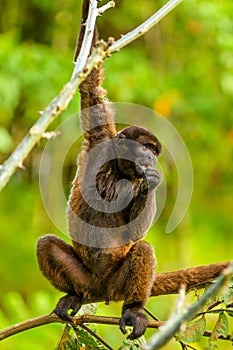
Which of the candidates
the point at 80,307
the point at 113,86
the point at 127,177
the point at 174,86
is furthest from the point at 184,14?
the point at 80,307

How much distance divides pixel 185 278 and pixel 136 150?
0.93 m

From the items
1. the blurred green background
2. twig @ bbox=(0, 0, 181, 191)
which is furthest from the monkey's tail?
the blurred green background

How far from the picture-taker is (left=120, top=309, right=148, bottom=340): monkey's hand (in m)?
4.41

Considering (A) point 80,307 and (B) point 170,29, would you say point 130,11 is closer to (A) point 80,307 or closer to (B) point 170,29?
(B) point 170,29

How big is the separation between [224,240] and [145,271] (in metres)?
7.14

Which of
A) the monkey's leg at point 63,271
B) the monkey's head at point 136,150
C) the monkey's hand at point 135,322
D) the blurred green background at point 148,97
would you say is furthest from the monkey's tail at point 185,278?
the blurred green background at point 148,97

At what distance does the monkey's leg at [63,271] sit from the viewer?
4.88 metres

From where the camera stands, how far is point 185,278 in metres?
4.69

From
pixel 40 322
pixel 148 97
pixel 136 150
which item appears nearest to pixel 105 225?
pixel 136 150

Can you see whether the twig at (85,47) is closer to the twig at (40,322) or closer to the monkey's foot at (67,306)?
the twig at (40,322)

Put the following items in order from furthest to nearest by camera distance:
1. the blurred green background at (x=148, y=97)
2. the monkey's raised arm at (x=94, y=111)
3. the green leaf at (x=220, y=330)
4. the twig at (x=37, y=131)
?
the blurred green background at (x=148, y=97)
the monkey's raised arm at (x=94, y=111)
the green leaf at (x=220, y=330)
the twig at (x=37, y=131)

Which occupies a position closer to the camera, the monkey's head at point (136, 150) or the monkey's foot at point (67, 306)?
the monkey's foot at point (67, 306)

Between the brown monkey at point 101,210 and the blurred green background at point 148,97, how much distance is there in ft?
11.3

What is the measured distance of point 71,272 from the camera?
16.2 ft
